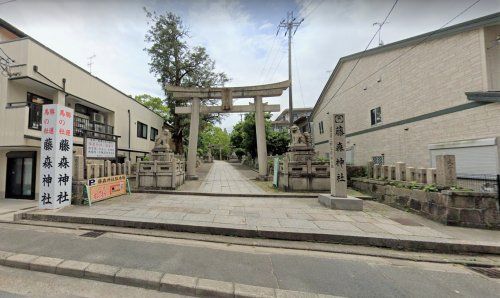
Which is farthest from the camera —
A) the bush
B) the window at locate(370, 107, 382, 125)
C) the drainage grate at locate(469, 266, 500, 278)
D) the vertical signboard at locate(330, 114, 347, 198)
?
the window at locate(370, 107, 382, 125)

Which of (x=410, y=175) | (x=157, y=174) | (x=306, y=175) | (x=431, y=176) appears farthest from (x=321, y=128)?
(x=157, y=174)

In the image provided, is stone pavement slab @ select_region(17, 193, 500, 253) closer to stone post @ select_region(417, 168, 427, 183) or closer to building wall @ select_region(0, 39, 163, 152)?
stone post @ select_region(417, 168, 427, 183)

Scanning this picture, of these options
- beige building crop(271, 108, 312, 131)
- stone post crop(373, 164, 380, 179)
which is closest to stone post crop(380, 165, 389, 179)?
stone post crop(373, 164, 380, 179)

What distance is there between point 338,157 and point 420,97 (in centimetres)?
875

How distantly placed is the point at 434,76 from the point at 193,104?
1534 cm

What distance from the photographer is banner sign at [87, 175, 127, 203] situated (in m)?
8.31

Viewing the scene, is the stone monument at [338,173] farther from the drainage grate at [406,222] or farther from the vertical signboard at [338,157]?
the drainage grate at [406,222]

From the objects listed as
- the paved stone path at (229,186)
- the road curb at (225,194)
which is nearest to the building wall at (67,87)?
the road curb at (225,194)

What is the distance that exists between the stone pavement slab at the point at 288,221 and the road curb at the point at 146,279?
7.09 ft

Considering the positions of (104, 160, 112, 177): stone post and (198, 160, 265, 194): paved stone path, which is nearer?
(104, 160, 112, 177): stone post

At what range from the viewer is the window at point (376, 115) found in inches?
634

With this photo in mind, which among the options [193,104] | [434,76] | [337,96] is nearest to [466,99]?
[434,76]

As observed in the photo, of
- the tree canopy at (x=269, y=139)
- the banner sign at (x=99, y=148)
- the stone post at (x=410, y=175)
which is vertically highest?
the tree canopy at (x=269, y=139)

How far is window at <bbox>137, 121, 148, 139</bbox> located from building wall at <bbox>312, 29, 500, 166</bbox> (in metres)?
20.0
